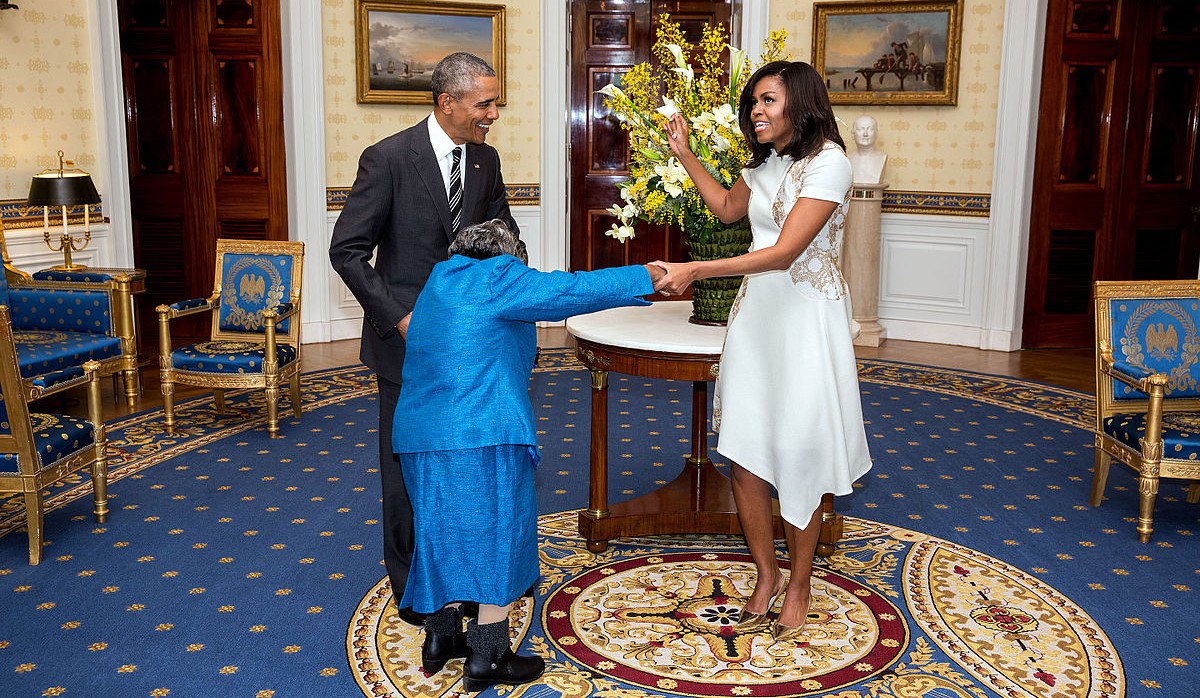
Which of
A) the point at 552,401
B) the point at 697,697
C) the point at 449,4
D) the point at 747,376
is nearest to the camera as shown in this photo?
the point at 697,697

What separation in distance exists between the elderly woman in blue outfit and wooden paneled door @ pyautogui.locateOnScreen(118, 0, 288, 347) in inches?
244

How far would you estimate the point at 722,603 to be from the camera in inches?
149

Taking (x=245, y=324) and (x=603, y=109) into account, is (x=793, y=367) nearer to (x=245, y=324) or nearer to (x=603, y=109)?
(x=245, y=324)

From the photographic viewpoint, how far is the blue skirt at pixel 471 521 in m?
2.90

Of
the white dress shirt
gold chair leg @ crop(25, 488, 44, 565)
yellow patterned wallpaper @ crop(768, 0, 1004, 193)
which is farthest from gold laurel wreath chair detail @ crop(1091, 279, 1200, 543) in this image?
gold chair leg @ crop(25, 488, 44, 565)

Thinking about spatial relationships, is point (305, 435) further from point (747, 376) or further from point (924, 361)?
point (924, 361)

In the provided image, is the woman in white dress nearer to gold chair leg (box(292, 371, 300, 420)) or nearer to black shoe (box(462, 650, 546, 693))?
black shoe (box(462, 650, 546, 693))

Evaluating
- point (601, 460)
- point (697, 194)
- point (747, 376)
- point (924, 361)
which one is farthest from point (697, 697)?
point (924, 361)

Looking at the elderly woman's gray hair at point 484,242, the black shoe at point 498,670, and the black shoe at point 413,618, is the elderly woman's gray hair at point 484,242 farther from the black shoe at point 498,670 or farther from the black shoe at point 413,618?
the black shoe at point 413,618

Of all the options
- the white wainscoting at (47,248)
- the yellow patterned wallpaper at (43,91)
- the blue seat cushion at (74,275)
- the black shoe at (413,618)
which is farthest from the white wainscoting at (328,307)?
the black shoe at (413,618)

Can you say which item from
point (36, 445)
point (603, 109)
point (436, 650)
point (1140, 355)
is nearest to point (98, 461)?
point (36, 445)

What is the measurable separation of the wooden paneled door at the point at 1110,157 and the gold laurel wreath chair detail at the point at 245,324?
591 cm

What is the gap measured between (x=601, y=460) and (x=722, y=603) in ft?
2.52

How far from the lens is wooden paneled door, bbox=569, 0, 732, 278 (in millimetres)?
9109
